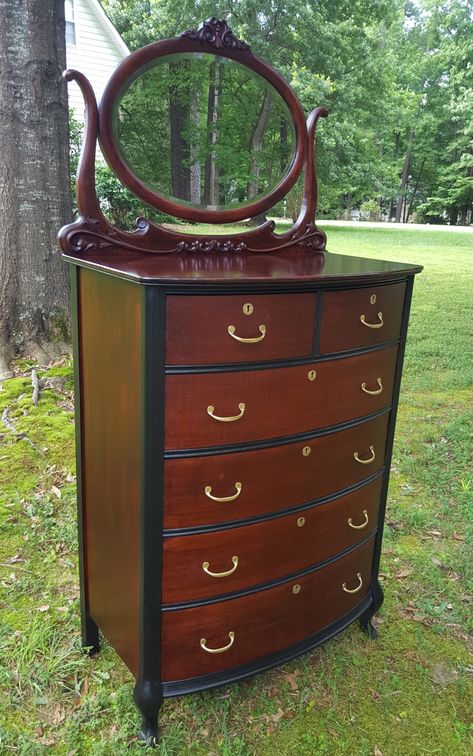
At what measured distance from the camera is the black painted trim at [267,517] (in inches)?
58.9

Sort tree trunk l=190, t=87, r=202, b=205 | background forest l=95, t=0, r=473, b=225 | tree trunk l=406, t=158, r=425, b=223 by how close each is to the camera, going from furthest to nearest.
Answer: tree trunk l=406, t=158, r=425, b=223 < background forest l=95, t=0, r=473, b=225 < tree trunk l=190, t=87, r=202, b=205

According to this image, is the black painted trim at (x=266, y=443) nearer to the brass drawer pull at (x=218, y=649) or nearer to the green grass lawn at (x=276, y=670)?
the brass drawer pull at (x=218, y=649)

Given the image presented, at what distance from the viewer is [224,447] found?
1472 mm

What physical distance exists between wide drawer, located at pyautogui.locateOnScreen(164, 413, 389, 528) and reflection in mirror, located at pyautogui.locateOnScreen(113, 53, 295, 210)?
919 mm

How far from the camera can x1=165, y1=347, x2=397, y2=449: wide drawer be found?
140 centimetres

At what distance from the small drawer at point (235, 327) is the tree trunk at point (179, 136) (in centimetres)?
72

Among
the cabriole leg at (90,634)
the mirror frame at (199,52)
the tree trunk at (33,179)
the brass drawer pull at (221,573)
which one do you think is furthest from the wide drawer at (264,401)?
the tree trunk at (33,179)

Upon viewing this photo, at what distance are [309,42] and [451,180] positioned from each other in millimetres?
22602

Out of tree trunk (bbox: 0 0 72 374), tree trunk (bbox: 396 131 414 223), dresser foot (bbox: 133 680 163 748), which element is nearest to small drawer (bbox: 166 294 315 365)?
dresser foot (bbox: 133 680 163 748)

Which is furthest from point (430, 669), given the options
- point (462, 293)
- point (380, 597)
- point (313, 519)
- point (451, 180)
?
point (451, 180)

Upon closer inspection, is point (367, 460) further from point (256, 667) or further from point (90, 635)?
point (90, 635)

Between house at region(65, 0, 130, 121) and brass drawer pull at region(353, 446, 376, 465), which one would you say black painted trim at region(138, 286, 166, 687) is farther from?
house at region(65, 0, 130, 121)

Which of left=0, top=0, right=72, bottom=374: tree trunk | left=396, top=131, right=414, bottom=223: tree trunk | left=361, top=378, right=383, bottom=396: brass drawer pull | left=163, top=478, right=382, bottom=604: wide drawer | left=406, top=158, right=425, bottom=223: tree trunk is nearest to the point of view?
left=163, top=478, right=382, bottom=604: wide drawer

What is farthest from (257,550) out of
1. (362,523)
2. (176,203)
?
(176,203)
